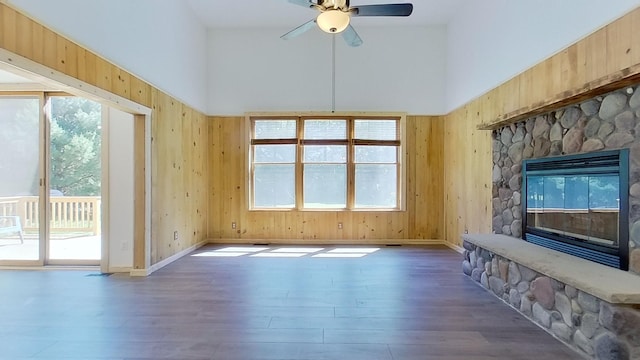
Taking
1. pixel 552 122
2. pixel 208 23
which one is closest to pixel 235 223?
pixel 208 23

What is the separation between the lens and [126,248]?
4512 mm

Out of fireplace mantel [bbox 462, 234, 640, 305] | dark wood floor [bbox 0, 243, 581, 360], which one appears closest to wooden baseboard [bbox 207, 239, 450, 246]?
dark wood floor [bbox 0, 243, 581, 360]

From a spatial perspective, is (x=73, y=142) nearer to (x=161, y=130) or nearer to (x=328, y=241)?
(x=161, y=130)

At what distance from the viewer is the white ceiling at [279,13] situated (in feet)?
18.2

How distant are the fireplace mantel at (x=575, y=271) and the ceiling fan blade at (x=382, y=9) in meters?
2.61

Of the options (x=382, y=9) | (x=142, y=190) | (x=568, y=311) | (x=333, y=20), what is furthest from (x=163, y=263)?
(x=568, y=311)

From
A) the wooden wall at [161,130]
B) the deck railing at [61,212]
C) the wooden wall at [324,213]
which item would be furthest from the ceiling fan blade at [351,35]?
the deck railing at [61,212]

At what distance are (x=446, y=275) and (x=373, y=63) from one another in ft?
13.3

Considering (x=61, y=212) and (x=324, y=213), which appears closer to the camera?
(x=61, y=212)

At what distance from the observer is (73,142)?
15.8 feet

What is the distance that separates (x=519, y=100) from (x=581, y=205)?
→ 1.53m

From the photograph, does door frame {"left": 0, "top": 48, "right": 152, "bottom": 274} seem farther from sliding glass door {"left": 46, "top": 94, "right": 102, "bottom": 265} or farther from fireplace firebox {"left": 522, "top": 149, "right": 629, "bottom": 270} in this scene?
fireplace firebox {"left": 522, "top": 149, "right": 629, "bottom": 270}

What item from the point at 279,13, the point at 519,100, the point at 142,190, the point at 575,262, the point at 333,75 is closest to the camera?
the point at 575,262

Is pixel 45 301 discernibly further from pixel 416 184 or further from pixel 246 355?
pixel 416 184
